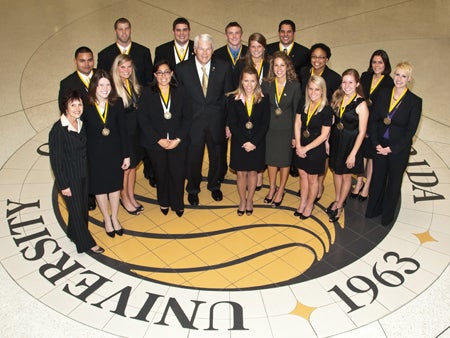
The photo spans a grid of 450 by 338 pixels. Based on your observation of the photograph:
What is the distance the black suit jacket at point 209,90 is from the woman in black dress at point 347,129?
1.21 meters

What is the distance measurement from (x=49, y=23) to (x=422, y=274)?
965cm

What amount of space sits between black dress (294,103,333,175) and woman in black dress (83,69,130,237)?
1.80 m

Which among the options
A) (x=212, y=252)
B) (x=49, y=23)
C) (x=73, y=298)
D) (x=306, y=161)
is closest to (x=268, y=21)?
(x=49, y=23)

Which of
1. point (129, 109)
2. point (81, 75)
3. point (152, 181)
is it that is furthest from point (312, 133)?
point (81, 75)

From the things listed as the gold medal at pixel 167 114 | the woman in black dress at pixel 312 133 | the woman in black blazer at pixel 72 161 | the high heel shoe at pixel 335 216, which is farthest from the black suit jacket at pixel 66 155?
the high heel shoe at pixel 335 216

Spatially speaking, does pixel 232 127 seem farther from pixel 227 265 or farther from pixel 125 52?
pixel 125 52

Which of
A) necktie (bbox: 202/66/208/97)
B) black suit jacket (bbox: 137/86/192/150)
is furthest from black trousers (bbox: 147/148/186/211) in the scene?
necktie (bbox: 202/66/208/97)

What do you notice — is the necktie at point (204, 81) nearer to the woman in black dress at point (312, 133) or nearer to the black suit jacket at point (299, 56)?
the woman in black dress at point (312, 133)

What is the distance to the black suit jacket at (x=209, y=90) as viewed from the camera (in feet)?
18.7

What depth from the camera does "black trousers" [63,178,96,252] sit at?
501 cm

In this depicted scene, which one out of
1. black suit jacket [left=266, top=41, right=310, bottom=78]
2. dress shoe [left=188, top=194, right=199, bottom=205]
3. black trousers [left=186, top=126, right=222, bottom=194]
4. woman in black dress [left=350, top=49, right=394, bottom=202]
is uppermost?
black suit jacket [left=266, top=41, right=310, bottom=78]

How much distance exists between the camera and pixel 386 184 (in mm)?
5820

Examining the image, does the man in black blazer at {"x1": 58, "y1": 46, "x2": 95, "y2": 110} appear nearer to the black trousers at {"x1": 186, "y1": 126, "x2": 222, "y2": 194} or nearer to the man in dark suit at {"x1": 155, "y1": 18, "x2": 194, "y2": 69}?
the man in dark suit at {"x1": 155, "y1": 18, "x2": 194, "y2": 69}

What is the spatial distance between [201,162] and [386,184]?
2.08m
